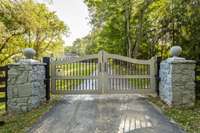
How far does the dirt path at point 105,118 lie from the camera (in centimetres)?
517

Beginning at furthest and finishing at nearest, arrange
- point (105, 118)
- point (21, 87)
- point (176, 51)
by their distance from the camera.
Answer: point (176, 51)
point (21, 87)
point (105, 118)

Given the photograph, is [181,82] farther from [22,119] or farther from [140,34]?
[140,34]

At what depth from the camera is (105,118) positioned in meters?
5.99

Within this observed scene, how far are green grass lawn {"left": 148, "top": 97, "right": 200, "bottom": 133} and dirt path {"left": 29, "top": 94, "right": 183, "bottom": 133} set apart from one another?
23 cm

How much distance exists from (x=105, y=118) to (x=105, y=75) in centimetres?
287

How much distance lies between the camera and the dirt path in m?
5.17

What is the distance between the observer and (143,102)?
789cm

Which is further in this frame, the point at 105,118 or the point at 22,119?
the point at 22,119

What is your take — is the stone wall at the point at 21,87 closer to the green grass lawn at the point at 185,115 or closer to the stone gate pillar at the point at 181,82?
the green grass lawn at the point at 185,115

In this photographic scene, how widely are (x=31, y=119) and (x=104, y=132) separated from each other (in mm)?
1993

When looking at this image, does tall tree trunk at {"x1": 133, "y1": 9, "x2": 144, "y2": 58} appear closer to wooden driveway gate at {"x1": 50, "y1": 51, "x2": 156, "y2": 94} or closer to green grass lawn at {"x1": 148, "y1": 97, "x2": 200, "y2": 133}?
wooden driveway gate at {"x1": 50, "y1": 51, "x2": 156, "y2": 94}

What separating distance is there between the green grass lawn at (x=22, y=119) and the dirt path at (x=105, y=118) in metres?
0.19

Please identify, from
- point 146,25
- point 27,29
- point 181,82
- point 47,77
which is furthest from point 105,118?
point 146,25

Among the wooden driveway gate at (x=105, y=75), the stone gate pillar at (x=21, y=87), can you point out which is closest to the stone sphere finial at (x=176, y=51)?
the wooden driveway gate at (x=105, y=75)
